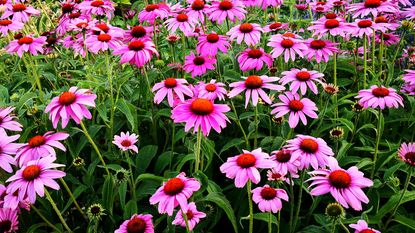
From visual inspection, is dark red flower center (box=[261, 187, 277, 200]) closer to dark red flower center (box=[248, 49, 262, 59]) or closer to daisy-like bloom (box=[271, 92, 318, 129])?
daisy-like bloom (box=[271, 92, 318, 129])

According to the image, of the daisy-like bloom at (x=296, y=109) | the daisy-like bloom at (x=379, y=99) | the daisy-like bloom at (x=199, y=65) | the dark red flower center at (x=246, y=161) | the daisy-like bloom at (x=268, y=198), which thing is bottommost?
the daisy-like bloom at (x=268, y=198)

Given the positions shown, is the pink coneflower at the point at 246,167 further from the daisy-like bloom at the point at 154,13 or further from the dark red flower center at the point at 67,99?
the daisy-like bloom at the point at 154,13

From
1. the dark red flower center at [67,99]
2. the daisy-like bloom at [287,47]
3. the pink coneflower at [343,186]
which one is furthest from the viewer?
the daisy-like bloom at [287,47]

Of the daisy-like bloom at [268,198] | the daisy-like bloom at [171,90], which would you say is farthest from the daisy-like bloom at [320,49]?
the daisy-like bloom at [268,198]

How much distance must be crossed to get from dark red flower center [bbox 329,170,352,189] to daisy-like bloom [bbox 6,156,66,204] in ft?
2.57

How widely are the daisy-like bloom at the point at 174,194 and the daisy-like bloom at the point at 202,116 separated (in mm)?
189

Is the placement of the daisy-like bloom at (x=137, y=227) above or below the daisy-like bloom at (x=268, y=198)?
below

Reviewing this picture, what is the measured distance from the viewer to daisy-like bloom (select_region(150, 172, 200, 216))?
115cm

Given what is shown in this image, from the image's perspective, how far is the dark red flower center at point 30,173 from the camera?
1.24 meters

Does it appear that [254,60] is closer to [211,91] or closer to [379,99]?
[211,91]

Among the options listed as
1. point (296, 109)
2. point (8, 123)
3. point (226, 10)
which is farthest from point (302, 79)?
point (8, 123)

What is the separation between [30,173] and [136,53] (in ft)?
2.58

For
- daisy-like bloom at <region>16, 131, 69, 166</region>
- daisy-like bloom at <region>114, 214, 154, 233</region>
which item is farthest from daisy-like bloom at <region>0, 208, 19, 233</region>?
daisy-like bloom at <region>114, 214, 154, 233</region>

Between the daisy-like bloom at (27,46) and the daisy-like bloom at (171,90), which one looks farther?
the daisy-like bloom at (27,46)
